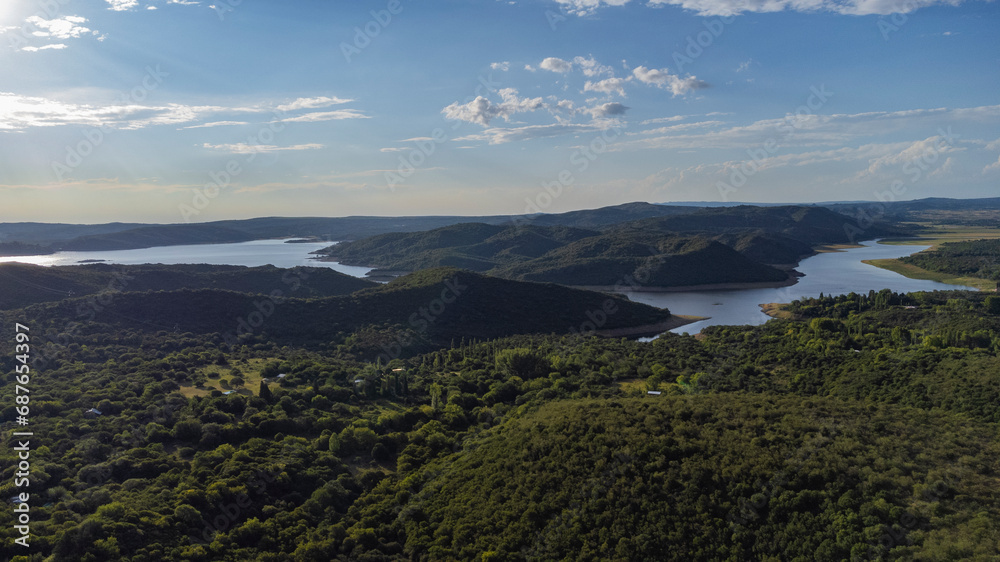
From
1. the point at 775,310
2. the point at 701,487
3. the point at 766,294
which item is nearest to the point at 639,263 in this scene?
the point at 766,294

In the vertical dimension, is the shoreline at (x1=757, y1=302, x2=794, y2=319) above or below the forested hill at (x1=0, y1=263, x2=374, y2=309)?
below

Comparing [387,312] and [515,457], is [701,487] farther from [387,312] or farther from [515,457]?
[387,312]

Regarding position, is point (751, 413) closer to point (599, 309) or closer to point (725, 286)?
point (599, 309)

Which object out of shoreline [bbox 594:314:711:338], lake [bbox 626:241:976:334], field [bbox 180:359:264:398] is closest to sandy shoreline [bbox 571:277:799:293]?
lake [bbox 626:241:976:334]

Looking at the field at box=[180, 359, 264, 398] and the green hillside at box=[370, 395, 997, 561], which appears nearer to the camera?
the green hillside at box=[370, 395, 997, 561]

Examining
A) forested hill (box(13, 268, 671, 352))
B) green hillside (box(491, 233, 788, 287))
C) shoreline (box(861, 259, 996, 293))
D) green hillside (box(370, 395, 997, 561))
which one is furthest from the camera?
green hillside (box(491, 233, 788, 287))

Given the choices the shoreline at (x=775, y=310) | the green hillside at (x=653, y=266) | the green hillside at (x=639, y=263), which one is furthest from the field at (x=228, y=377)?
the green hillside at (x=639, y=263)

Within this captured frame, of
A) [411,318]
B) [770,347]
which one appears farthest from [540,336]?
[770,347]

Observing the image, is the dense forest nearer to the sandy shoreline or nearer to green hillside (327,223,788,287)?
the sandy shoreline
